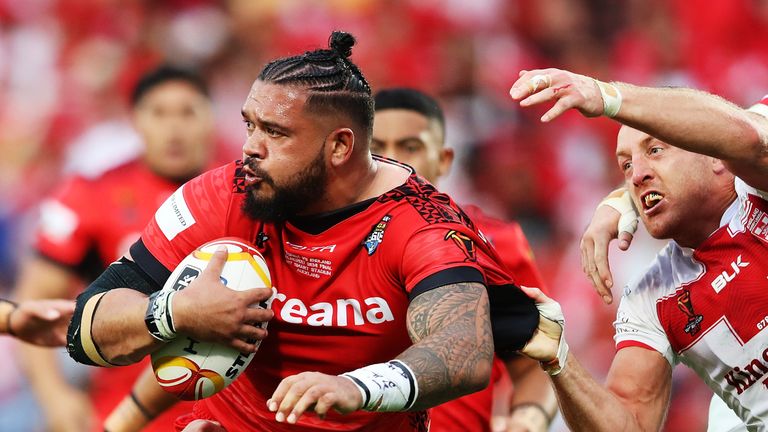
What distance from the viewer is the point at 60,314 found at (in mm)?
5094

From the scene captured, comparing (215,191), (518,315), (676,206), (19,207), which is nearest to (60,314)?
(215,191)

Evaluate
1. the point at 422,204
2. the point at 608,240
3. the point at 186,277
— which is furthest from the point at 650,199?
the point at 186,277

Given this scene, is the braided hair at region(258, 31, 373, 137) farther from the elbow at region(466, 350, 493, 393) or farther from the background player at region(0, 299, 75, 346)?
the background player at region(0, 299, 75, 346)

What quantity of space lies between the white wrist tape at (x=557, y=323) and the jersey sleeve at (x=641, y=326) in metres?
0.57

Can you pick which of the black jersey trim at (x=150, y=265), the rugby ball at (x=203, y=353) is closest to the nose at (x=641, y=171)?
the rugby ball at (x=203, y=353)

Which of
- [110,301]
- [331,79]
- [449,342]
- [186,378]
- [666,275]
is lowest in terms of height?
[186,378]

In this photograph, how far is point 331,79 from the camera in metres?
4.01

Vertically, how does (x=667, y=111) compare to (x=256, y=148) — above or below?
above

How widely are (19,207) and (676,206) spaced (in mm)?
6273

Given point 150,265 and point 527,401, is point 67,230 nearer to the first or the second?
point 527,401

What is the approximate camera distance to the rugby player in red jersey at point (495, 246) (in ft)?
18.3

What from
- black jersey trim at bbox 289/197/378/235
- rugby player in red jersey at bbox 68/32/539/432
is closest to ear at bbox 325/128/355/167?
rugby player in red jersey at bbox 68/32/539/432

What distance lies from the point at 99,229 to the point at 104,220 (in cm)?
6

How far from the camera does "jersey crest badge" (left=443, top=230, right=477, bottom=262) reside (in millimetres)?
3732
